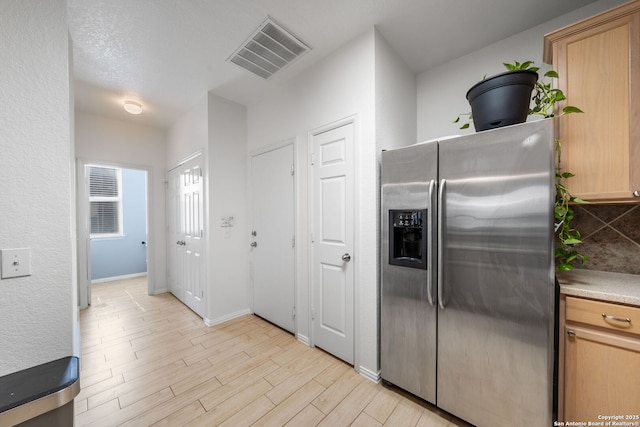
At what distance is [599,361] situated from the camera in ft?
3.79

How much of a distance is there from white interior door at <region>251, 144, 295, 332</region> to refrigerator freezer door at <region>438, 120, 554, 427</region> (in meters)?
1.50

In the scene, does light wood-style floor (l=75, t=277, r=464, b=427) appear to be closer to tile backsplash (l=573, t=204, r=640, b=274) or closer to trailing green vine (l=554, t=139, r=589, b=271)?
trailing green vine (l=554, t=139, r=589, b=271)

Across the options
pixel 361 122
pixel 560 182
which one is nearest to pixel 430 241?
pixel 560 182

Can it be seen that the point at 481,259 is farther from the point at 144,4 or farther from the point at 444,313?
the point at 144,4

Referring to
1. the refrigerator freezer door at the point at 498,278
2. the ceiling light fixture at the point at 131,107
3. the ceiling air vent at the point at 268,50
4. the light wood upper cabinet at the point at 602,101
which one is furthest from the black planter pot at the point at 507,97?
the ceiling light fixture at the point at 131,107

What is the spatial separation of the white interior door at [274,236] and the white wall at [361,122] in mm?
144

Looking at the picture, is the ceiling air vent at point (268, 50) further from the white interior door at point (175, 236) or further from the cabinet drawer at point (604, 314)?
the cabinet drawer at point (604, 314)

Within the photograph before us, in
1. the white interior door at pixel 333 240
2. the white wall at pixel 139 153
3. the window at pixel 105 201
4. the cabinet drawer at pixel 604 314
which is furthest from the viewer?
the window at pixel 105 201

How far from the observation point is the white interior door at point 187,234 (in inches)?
117

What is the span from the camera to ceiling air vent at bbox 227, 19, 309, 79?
1.85m

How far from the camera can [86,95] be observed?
2824mm

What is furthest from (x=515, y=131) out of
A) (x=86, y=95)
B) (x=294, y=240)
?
(x=86, y=95)

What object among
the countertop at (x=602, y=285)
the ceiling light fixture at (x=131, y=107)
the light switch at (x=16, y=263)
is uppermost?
the ceiling light fixture at (x=131, y=107)

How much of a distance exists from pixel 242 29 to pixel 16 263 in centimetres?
196
